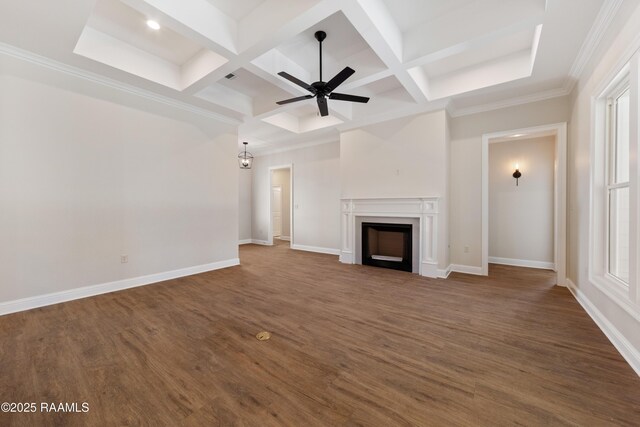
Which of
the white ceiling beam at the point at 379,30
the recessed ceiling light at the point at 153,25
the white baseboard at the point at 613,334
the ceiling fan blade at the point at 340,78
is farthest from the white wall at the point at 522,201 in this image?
the recessed ceiling light at the point at 153,25

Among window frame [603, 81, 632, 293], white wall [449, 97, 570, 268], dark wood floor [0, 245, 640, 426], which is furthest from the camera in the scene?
white wall [449, 97, 570, 268]

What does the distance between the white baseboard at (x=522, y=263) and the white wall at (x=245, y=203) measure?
688cm

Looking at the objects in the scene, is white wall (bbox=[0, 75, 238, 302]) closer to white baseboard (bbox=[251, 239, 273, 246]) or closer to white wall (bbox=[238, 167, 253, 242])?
white baseboard (bbox=[251, 239, 273, 246])

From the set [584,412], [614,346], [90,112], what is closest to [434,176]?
[614,346]

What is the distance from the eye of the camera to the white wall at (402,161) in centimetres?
439

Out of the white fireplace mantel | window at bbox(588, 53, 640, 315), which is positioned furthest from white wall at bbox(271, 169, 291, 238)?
window at bbox(588, 53, 640, 315)

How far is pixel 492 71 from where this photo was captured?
371cm

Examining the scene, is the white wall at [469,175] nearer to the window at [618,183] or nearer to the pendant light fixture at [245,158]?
the window at [618,183]

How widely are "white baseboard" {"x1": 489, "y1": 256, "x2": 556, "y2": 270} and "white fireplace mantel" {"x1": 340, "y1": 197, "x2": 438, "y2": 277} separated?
6.66 ft

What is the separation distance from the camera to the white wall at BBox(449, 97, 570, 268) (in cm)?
424

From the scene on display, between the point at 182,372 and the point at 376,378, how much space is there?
1405mm

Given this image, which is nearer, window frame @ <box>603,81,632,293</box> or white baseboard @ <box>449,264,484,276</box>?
window frame @ <box>603,81,632,293</box>

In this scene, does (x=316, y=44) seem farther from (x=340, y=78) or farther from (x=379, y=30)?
(x=379, y=30)

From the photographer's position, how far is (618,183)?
2.49m
